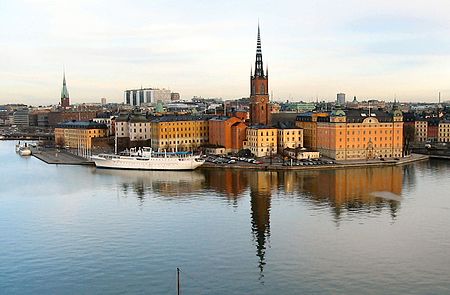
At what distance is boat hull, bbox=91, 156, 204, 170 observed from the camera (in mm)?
23891

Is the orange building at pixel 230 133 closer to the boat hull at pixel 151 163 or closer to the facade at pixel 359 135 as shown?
the facade at pixel 359 135

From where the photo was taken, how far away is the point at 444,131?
110ft

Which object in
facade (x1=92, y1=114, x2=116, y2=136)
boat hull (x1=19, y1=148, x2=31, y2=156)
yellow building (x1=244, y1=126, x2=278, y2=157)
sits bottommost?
boat hull (x1=19, y1=148, x2=31, y2=156)

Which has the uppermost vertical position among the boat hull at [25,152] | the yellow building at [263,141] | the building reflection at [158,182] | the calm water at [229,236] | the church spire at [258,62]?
the church spire at [258,62]

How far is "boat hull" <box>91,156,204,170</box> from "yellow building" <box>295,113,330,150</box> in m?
6.23

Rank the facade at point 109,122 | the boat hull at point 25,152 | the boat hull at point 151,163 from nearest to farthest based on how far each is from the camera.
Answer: the boat hull at point 151,163 → the boat hull at point 25,152 → the facade at point 109,122

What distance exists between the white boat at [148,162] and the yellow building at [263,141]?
311 centimetres

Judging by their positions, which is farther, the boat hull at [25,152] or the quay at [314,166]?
the boat hull at [25,152]

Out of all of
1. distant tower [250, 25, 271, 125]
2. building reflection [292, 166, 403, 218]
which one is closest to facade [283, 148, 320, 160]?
building reflection [292, 166, 403, 218]

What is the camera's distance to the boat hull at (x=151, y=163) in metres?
23.9

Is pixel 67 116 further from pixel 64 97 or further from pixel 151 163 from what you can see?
pixel 151 163

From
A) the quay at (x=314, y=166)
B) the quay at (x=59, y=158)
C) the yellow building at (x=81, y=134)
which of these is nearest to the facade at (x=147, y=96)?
the yellow building at (x=81, y=134)

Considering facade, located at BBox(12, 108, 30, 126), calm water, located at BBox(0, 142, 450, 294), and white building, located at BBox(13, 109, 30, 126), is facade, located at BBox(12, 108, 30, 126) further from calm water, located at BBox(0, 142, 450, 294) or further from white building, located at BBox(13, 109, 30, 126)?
calm water, located at BBox(0, 142, 450, 294)

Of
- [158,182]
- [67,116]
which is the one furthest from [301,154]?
[67,116]
